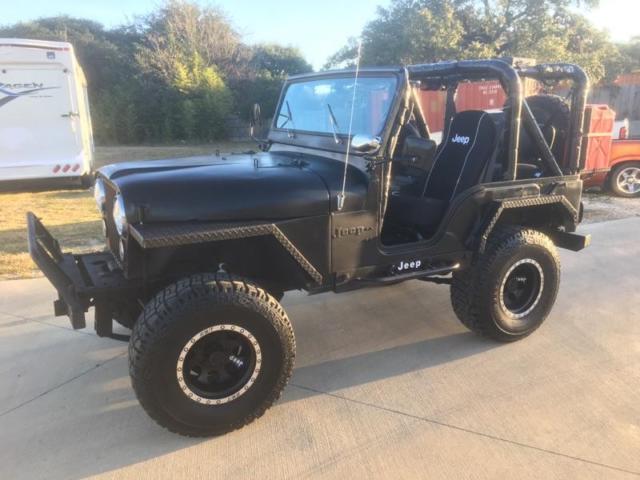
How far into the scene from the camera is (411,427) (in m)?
2.79

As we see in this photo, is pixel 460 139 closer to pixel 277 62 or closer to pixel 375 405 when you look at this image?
pixel 375 405

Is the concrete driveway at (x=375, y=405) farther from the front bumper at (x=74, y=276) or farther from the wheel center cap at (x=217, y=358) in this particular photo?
the front bumper at (x=74, y=276)

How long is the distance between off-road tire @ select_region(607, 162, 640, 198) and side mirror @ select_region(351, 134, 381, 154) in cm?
842

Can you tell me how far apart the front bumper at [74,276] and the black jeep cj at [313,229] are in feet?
0.04

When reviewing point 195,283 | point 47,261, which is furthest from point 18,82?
point 195,283

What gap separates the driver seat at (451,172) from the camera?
3.69 m

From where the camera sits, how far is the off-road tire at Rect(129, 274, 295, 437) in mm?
2484

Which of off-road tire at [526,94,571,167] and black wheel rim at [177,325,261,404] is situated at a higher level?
off-road tire at [526,94,571,167]

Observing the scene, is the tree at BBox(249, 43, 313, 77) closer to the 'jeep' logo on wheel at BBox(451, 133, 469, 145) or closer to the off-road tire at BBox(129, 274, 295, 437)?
the 'jeep' logo on wheel at BBox(451, 133, 469, 145)

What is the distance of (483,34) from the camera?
22.8 metres

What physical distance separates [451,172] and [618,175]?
7.46 m

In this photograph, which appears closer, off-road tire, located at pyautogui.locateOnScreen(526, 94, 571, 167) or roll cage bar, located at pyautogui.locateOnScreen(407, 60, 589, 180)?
roll cage bar, located at pyautogui.locateOnScreen(407, 60, 589, 180)

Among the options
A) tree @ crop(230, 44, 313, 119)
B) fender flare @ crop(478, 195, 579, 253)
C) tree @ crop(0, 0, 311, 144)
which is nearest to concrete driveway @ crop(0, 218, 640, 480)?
fender flare @ crop(478, 195, 579, 253)

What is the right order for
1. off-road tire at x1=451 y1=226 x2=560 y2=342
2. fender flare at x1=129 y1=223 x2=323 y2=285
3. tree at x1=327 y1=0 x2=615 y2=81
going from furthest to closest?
tree at x1=327 y1=0 x2=615 y2=81, off-road tire at x1=451 y1=226 x2=560 y2=342, fender flare at x1=129 y1=223 x2=323 y2=285
